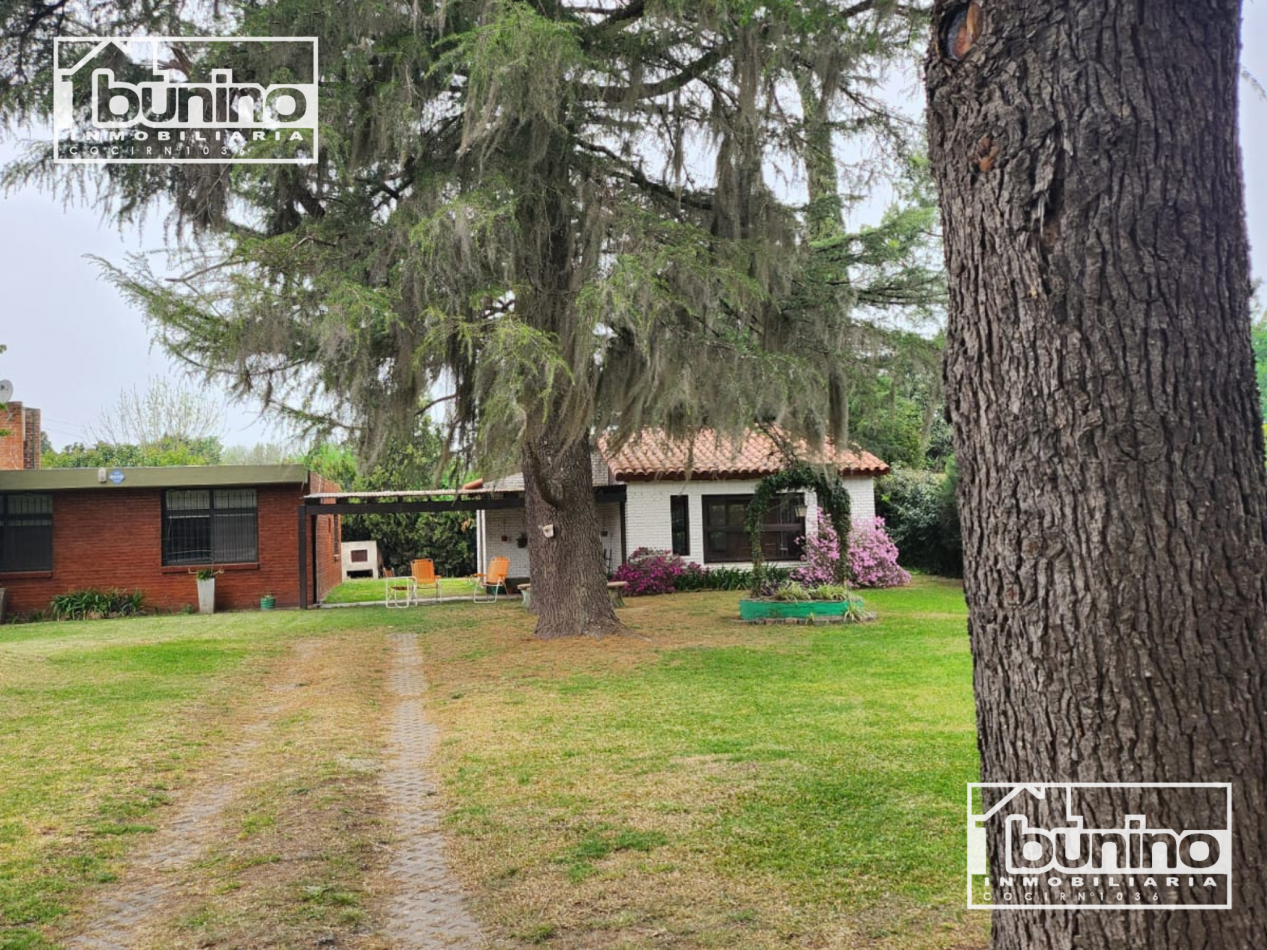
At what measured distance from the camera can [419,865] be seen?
13.9 ft

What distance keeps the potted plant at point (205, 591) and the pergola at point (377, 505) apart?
65.0 inches

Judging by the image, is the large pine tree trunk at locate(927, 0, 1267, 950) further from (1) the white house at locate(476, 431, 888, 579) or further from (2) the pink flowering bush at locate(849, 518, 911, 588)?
(1) the white house at locate(476, 431, 888, 579)

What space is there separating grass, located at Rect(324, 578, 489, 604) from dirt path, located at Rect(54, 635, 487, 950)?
14.5 meters

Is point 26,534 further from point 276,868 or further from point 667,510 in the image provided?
point 276,868

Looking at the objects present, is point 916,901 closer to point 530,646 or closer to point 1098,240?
point 1098,240

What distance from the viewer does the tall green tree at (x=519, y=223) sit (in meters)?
8.81

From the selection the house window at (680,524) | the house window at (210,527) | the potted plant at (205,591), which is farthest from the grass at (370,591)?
the house window at (680,524)

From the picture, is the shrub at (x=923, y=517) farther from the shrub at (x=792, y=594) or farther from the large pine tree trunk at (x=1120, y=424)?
the large pine tree trunk at (x=1120, y=424)

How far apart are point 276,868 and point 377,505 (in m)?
15.1

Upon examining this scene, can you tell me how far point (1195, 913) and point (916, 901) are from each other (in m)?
1.81

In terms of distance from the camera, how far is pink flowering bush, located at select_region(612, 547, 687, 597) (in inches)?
798

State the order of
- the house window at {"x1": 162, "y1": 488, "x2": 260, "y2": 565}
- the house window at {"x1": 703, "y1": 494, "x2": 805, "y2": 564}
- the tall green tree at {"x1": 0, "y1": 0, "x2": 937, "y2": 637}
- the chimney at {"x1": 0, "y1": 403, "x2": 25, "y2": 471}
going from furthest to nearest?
1. the house window at {"x1": 703, "y1": 494, "x2": 805, "y2": 564}
2. the chimney at {"x1": 0, "y1": 403, "x2": 25, "y2": 471}
3. the house window at {"x1": 162, "y1": 488, "x2": 260, "y2": 565}
4. the tall green tree at {"x1": 0, "y1": 0, "x2": 937, "y2": 637}

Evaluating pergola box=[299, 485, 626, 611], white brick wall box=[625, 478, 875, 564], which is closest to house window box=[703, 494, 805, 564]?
white brick wall box=[625, 478, 875, 564]

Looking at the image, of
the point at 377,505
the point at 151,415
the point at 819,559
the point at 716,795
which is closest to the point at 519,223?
the point at 716,795
